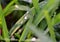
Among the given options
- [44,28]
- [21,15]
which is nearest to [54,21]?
[44,28]

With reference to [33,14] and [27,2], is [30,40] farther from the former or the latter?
[27,2]

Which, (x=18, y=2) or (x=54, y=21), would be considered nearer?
(x=54, y=21)

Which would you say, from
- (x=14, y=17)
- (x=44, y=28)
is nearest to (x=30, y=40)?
(x=44, y=28)

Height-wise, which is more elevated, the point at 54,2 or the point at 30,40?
the point at 54,2

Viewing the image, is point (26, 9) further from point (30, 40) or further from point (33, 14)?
point (30, 40)

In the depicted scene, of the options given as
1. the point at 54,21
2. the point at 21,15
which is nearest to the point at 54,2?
the point at 54,21

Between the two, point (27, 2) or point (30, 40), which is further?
point (27, 2)

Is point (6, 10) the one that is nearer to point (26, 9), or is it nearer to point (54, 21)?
point (26, 9)
